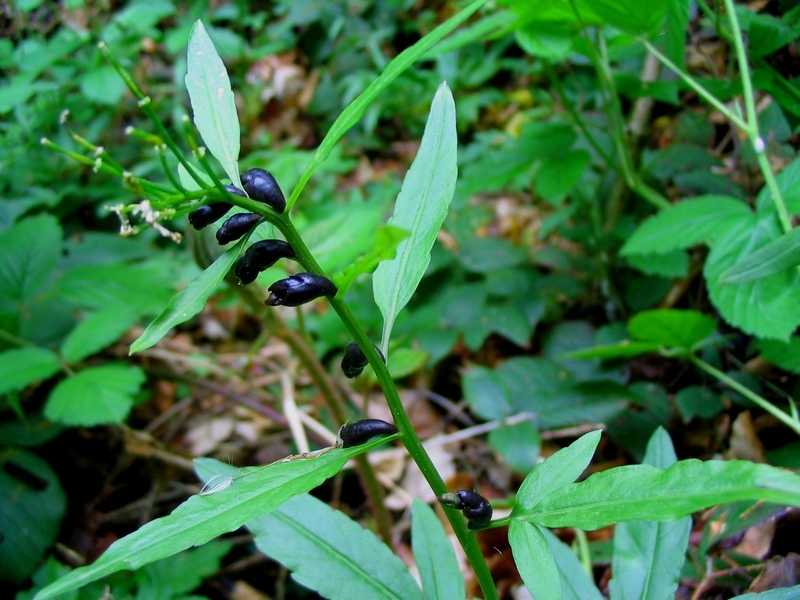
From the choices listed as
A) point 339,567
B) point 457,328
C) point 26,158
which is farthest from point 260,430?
point 26,158

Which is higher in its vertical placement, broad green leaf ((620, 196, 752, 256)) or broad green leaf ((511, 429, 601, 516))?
broad green leaf ((511, 429, 601, 516))

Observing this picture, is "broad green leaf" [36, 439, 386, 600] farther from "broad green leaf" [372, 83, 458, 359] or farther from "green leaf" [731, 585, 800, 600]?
"green leaf" [731, 585, 800, 600]

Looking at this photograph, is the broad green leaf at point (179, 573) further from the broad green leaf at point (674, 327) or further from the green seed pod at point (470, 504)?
the broad green leaf at point (674, 327)

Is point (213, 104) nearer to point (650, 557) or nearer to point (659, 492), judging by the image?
point (659, 492)

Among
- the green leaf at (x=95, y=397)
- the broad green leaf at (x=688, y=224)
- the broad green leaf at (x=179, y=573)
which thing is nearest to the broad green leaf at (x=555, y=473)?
the broad green leaf at (x=688, y=224)

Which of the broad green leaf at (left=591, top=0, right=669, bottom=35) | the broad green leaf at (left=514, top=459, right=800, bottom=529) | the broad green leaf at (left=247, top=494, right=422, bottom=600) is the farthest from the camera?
the broad green leaf at (left=591, top=0, right=669, bottom=35)

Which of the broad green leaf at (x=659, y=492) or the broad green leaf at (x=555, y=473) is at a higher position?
the broad green leaf at (x=659, y=492)

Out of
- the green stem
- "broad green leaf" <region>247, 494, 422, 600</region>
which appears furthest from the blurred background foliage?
the green stem
